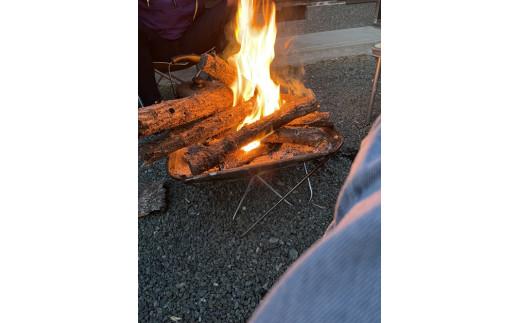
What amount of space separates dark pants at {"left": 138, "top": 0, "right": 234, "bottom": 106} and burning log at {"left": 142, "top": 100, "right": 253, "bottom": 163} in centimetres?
82

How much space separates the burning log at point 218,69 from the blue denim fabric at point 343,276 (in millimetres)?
1758

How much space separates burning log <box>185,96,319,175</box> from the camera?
1699 mm

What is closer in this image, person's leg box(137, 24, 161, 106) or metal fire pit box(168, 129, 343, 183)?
metal fire pit box(168, 129, 343, 183)

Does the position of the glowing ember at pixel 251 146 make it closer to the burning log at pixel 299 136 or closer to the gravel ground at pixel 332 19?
the burning log at pixel 299 136

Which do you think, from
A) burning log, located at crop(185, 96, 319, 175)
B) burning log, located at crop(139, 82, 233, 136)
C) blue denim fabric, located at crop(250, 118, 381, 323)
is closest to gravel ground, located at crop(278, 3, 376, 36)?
burning log, located at crop(139, 82, 233, 136)

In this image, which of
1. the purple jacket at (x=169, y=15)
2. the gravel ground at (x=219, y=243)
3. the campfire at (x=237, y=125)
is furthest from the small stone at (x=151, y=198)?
the purple jacket at (x=169, y=15)

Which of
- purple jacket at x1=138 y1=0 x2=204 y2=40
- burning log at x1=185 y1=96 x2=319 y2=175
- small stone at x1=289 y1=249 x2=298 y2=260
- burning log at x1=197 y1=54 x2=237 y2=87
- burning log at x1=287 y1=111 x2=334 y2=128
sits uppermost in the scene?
purple jacket at x1=138 y1=0 x2=204 y2=40

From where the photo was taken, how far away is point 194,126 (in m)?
1.91

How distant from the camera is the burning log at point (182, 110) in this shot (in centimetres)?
178

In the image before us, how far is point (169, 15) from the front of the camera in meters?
2.61

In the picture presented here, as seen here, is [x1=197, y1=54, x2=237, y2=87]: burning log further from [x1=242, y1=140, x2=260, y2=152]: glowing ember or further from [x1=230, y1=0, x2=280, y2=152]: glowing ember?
[x1=242, y1=140, x2=260, y2=152]: glowing ember
